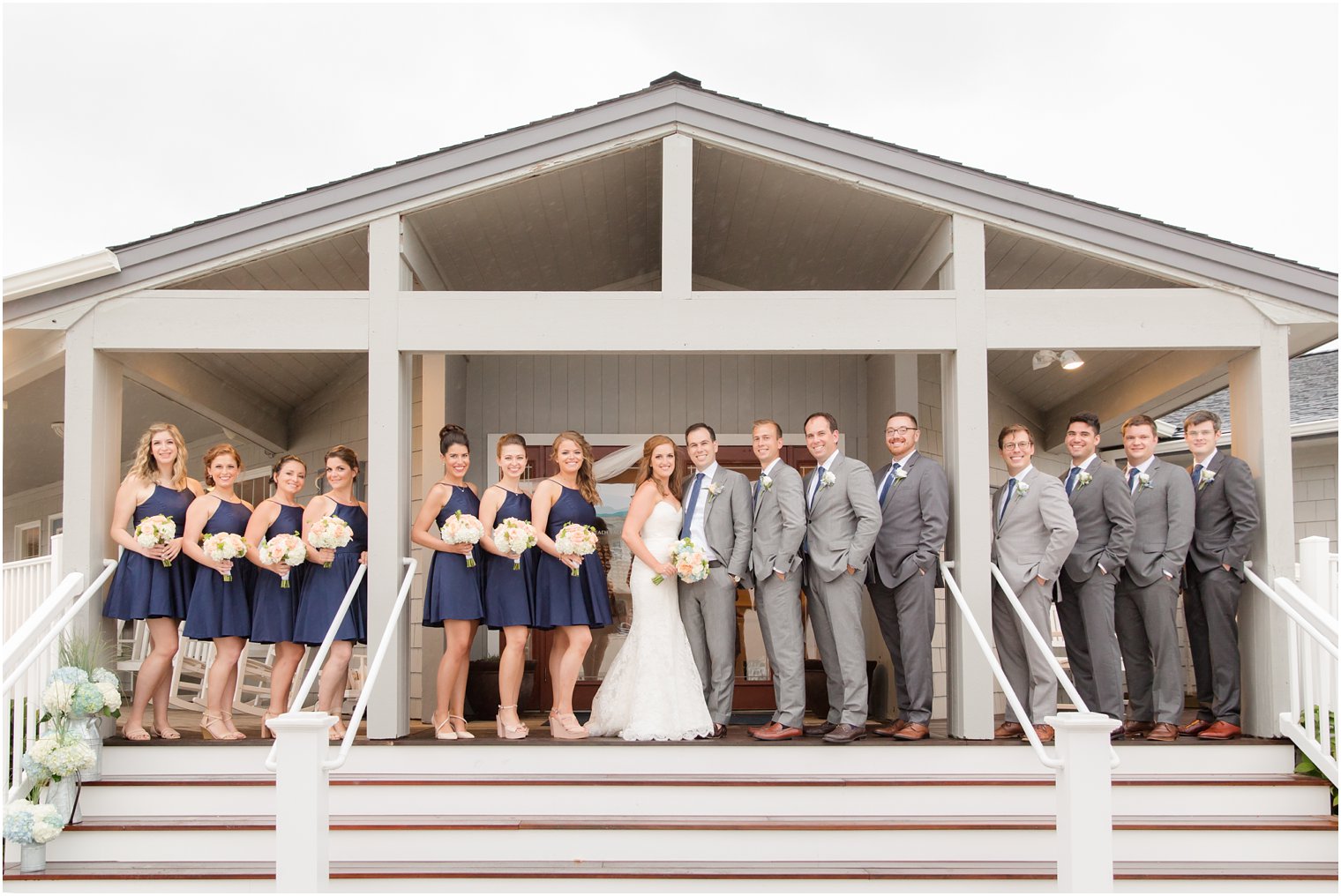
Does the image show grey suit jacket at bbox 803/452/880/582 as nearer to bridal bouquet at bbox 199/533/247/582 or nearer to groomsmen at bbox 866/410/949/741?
groomsmen at bbox 866/410/949/741

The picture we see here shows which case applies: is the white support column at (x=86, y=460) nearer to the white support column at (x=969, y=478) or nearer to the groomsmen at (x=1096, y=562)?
the white support column at (x=969, y=478)

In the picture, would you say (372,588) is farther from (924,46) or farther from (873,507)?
(924,46)

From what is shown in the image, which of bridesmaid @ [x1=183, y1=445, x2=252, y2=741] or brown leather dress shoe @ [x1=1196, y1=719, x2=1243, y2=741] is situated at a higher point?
bridesmaid @ [x1=183, y1=445, x2=252, y2=741]

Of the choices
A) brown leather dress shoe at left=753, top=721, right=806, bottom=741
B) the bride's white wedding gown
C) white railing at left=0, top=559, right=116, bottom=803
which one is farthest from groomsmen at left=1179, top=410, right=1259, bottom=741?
white railing at left=0, top=559, right=116, bottom=803

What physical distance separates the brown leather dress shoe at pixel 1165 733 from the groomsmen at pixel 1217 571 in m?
0.18

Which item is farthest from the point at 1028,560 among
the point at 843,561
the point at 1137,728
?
the point at 1137,728

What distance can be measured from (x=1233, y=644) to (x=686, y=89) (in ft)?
14.2

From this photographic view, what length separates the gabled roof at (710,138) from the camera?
6.42 metres

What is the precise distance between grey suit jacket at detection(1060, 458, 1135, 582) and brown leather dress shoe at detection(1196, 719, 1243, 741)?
0.93m

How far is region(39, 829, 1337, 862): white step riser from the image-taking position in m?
5.44

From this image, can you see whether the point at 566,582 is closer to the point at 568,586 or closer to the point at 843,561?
the point at 568,586

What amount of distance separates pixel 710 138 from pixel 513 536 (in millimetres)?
2478

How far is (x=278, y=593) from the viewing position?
21.4ft

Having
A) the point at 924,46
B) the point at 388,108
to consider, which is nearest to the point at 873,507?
the point at 924,46
